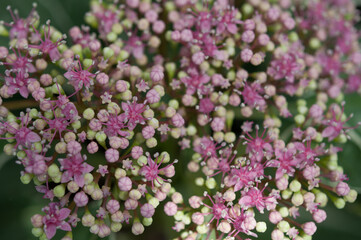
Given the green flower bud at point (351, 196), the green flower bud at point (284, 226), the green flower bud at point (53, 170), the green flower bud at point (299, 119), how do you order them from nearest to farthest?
the green flower bud at point (53, 170)
the green flower bud at point (284, 226)
the green flower bud at point (351, 196)
the green flower bud at point (299, 119)

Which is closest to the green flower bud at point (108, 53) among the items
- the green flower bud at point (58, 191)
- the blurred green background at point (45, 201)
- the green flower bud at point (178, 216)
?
the blurred green background at point (45, 201)

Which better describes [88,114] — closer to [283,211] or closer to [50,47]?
[50,47]

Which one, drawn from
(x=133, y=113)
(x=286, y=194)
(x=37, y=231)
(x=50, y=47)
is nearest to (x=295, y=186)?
(x=286, y=194)

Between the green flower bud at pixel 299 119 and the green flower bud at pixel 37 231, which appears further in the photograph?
the green flower bud at pixel 299 119

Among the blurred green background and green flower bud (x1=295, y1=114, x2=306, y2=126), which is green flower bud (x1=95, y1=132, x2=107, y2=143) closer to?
the blurred green background

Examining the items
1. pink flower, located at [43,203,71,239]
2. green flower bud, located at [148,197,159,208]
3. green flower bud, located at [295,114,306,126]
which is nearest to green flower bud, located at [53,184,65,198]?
pink flower, located at [43,203,71,239]

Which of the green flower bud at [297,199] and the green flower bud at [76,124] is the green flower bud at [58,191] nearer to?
the green flower bud at [76,124]

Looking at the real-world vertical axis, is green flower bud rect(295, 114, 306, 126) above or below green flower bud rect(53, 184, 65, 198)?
above

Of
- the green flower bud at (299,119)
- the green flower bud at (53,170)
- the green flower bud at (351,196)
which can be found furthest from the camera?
the green flower bud at (299,119)

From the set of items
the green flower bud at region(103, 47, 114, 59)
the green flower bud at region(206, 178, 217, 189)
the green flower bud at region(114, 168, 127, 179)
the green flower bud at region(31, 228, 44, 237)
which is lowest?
the green flower bud at region(31, 228, 44, 237)
